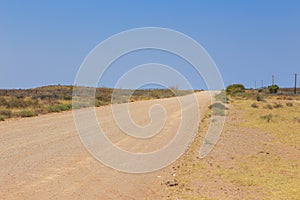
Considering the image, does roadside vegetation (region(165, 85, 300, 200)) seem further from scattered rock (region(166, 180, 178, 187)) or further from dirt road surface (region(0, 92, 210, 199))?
dirt road surface (region(0, 92, 210, 199))

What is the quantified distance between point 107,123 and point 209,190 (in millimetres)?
11733

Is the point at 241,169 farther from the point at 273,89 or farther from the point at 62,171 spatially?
the point at 273,89

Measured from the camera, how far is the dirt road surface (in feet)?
26.3

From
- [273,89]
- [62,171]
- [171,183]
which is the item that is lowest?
[171,183]

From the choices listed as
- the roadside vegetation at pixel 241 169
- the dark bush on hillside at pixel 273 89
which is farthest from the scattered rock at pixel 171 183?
the dark bush on hillside at pixel 273 89

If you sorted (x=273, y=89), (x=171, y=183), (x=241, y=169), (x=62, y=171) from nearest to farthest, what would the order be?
1. (x=171, y=183)
2. (x=62, y=171)
3. (x=241, y=169)
4. (x=273, y=89)

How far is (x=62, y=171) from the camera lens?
384 inches

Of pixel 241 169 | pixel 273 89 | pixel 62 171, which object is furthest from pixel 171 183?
pixel 273 89

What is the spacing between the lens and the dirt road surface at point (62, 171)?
8016 millimetres

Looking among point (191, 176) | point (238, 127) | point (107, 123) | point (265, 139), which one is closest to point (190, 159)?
point (191, 176)

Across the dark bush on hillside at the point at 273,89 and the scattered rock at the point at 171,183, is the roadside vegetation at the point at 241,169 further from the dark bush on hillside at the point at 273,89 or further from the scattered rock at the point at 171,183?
the dark bush on hillside at the point at 273,89

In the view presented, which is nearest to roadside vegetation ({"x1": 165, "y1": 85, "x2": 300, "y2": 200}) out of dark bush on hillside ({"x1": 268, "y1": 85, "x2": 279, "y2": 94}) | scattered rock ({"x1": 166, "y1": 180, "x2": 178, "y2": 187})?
scattered rock ({"x1": 166, "y1": 180, "x2": 178, "y2": 187})

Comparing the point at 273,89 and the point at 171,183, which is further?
the point at 273,89

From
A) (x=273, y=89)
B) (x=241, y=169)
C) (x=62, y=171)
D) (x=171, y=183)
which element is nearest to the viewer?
(x=171, y=183)
